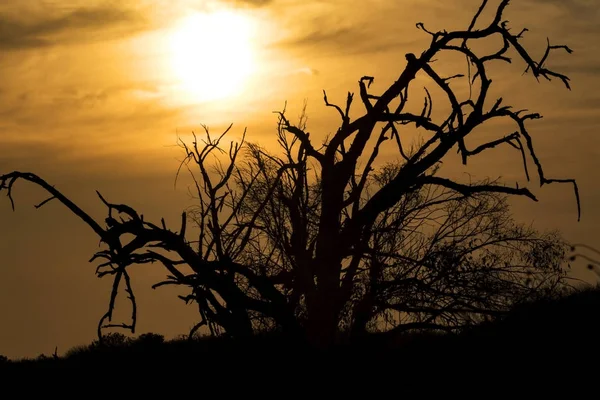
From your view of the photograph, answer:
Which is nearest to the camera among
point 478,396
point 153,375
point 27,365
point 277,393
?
point 478,396

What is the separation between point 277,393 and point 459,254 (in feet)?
32.6

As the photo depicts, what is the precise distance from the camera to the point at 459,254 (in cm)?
2245

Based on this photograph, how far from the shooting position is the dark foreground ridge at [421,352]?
11.1 m

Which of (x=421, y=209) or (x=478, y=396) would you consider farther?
(x=421, y=209)

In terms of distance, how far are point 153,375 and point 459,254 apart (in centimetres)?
995

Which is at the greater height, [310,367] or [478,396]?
[310,367]

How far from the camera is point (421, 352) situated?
A: 13586mm

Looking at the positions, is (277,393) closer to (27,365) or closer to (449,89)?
(449,89)

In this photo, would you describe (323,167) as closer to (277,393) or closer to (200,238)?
(200,238)

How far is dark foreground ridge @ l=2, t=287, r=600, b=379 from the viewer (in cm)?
1109

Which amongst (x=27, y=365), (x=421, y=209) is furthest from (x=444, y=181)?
(x=27, y=365)

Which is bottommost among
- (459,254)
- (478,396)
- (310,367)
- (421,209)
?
(478,396)

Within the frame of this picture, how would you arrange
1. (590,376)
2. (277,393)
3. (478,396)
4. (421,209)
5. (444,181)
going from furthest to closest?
(421,209)
(444,181)
(277,393)
(478,396)
(590,376)

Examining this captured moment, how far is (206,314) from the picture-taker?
1628 centimetres
